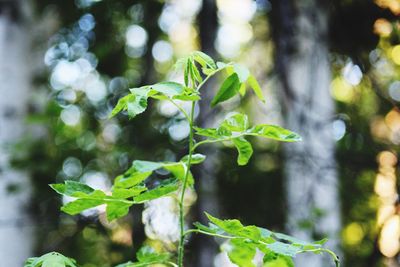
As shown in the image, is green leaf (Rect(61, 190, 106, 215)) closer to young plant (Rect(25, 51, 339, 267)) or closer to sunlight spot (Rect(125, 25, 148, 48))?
young plant (Rect(25, 51, 339, 267))

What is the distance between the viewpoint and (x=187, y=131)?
322cm

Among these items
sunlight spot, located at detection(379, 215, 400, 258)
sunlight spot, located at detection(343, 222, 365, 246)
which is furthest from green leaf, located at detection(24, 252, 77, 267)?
sunlight spot, located at detection(343, 222, 365, 246)

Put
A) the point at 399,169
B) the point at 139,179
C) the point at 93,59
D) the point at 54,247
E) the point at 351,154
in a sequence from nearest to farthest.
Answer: the point at 139,179 → the point at 399,169 → the point at 351,154 → the point at 54,247 → the point at 93,59

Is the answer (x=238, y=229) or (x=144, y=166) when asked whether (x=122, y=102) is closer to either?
(x=144, y=166)

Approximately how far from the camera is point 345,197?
3.42 m

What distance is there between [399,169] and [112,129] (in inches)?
90.7

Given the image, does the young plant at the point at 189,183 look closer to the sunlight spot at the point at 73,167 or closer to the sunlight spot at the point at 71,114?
the sunlight spot at the point at 73,167

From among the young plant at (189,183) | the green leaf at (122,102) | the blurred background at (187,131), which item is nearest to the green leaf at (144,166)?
the young plant at (189,183)

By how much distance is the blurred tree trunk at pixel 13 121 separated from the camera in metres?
2.82

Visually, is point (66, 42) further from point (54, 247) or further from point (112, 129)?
point (54, 247)

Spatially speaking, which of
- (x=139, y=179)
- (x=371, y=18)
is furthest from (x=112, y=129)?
(x=139, y=179)

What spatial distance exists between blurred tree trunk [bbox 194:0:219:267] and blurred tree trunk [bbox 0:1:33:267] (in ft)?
3.65

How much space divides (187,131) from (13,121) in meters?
1.18

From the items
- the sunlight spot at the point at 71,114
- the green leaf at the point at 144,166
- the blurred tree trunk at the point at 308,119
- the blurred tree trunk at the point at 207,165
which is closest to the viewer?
the green leaf at the point at 144,166
